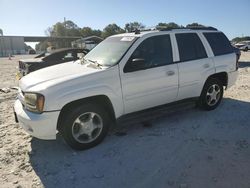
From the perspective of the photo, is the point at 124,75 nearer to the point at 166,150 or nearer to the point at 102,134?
the point at 102,134

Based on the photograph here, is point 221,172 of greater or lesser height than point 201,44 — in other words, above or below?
below

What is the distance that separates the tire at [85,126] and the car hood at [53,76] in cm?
53

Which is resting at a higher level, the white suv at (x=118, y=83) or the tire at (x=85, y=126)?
the white suv at (x=118, y=83)

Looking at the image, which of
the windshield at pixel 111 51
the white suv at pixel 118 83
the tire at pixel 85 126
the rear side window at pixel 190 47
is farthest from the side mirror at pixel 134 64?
the rear side window at pixel 190 47

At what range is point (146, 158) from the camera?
4180 millimetres

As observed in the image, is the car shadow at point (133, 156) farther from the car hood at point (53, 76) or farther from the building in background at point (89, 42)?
the building in background at point (89, 42)

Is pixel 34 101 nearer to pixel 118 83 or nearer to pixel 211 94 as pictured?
pixel 118 83

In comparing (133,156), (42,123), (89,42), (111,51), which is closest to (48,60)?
(111,51)

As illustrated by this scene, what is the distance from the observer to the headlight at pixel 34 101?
4.03 metres

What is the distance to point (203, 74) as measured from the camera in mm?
5852

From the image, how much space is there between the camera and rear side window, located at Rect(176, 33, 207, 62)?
219 inches

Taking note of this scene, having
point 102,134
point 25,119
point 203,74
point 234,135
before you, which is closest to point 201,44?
point 203,74

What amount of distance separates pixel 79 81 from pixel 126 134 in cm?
150

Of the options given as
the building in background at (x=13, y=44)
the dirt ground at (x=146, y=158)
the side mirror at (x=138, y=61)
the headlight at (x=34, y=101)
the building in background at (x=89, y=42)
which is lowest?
the dirt ground at (x=146, y=158)
